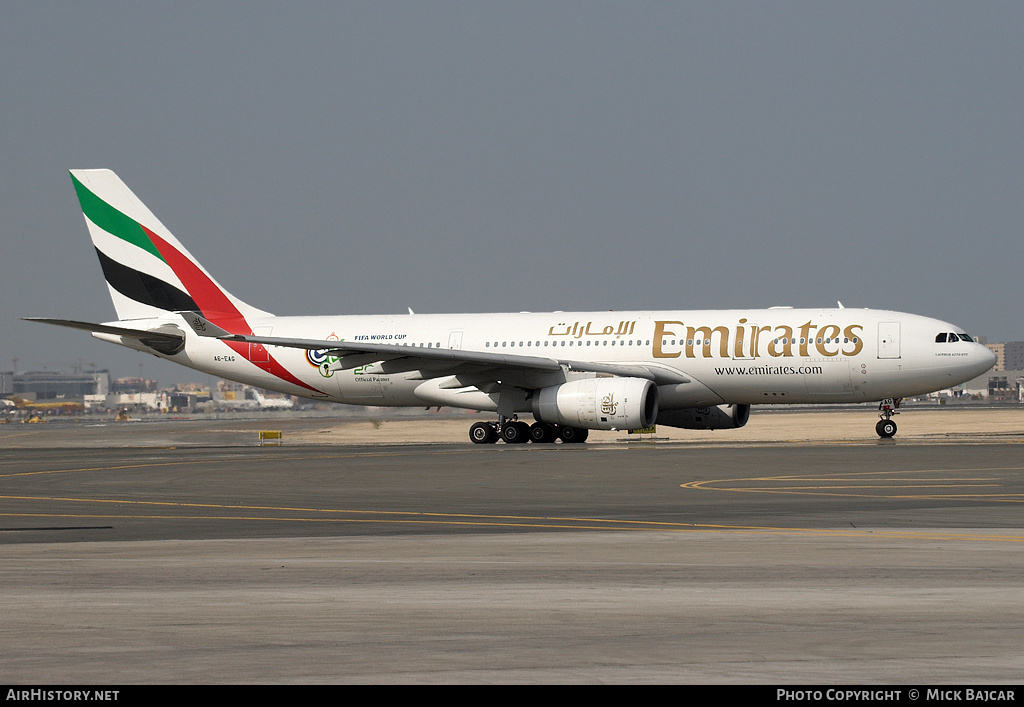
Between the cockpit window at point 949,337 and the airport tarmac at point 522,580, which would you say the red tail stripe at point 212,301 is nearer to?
the airport tarmac at point 522,580

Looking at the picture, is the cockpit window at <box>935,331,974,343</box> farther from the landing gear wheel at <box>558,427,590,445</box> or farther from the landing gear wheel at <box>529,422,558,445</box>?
the landing gear wheel at <box>529,422,558,445</box>

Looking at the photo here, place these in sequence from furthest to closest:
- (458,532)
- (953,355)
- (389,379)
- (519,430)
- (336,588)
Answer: (389,379), (519,430), (953,355), (458,532), (336,588)

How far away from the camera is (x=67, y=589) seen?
8.88 meters

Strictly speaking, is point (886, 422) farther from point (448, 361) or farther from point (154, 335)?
point (154, 335)

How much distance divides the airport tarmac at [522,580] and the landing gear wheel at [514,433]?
1510 centimetres

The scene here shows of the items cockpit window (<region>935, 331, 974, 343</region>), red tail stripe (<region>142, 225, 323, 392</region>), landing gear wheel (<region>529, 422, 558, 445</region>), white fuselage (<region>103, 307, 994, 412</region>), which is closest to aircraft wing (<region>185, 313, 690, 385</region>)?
white fuselage (<region>103, 307, 994, 412</region>)

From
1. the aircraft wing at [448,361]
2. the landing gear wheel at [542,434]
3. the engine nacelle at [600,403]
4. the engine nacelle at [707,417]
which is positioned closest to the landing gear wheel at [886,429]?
the engine nacelle at [707,417]

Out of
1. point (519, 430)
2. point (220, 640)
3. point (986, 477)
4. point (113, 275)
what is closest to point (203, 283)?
point (113, 275)

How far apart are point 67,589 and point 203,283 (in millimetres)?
32326

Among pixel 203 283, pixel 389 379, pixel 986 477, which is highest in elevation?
pixel 203 283

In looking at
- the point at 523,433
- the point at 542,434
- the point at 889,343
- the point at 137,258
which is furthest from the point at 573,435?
the point at 137,258

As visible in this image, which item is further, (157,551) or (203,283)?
(203,283)

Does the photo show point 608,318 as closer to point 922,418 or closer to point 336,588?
point 922,418

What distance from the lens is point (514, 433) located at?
116ft
